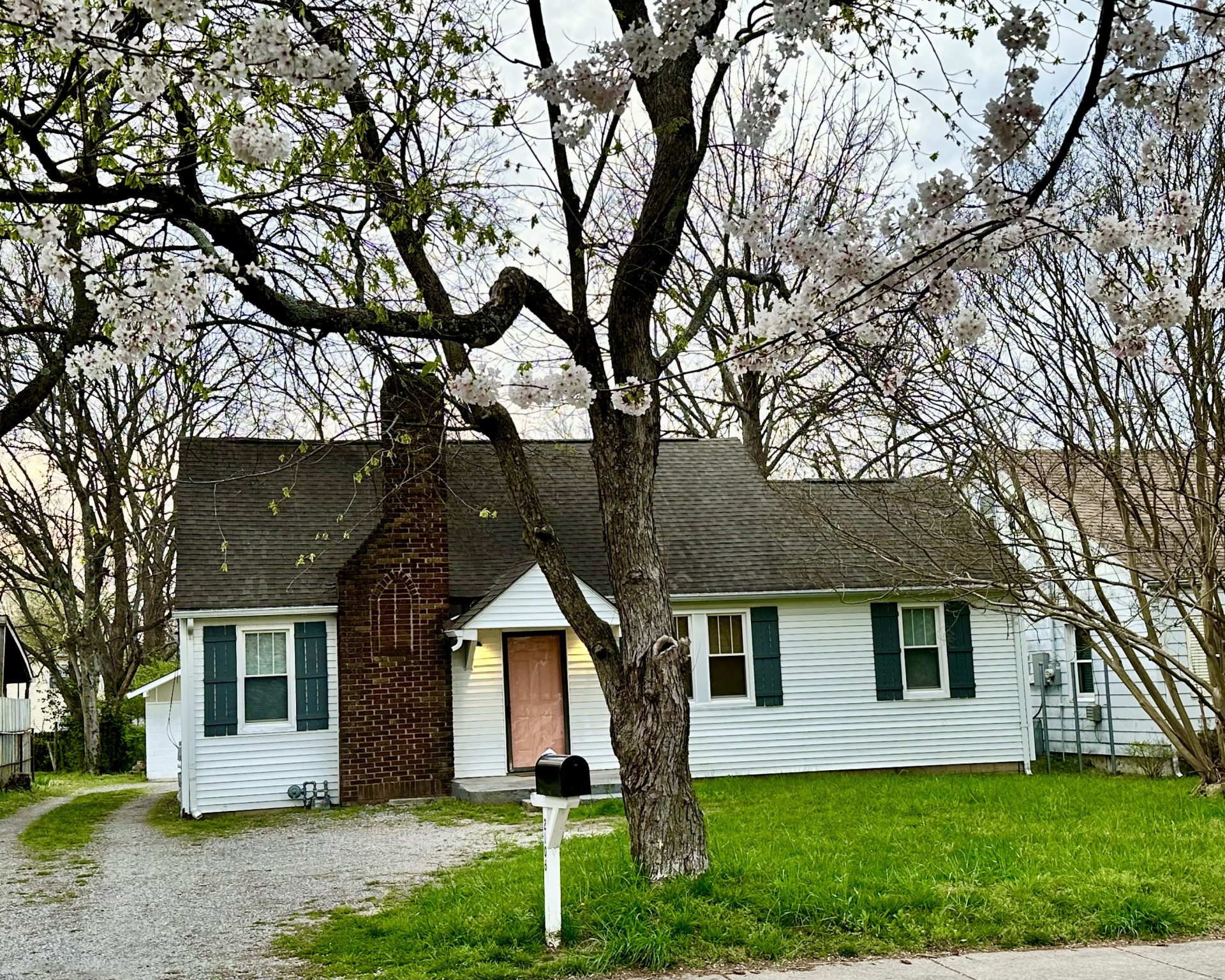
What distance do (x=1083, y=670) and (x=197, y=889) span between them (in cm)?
1526

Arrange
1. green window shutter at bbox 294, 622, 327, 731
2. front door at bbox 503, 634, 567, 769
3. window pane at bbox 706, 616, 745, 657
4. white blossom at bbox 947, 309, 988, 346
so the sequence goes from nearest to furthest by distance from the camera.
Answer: white blossom at bbox 947, 309, 988, 346, green window shutter at bbox 294, 622, 327, 731, front door at bbox 503, 634, 567, 769, window pane at bbox 706, 616, 745, 657

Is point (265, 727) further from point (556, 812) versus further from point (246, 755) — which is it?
→ point (556, 812)

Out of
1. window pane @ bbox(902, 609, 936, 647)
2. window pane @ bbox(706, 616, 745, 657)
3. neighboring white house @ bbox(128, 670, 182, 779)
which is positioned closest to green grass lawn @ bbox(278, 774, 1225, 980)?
window pane @ bbox(706, 616, 745, 657)

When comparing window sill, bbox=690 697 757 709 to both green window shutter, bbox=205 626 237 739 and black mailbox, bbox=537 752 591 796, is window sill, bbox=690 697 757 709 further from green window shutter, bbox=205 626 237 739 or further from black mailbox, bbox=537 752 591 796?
black mailbox, bbox=537 752 591 796

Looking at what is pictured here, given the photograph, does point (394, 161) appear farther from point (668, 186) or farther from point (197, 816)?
point (197, 816)

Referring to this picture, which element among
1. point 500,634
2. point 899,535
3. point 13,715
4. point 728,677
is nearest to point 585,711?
point 500,634

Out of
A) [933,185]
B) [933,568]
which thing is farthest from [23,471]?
[933,185]

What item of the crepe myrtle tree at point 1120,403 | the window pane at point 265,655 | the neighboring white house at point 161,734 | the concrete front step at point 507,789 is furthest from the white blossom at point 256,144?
the neighboring white house at point 161,734

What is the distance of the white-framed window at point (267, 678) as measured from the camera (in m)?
16.1

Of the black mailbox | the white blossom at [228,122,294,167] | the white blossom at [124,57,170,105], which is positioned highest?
the white blossom at [124,57,170,105]

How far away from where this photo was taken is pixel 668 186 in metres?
7.95

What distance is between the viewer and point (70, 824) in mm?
15930

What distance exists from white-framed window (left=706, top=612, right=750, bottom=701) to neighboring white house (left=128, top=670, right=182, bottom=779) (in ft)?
47.4

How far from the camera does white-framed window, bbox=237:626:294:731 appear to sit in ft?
53.0
